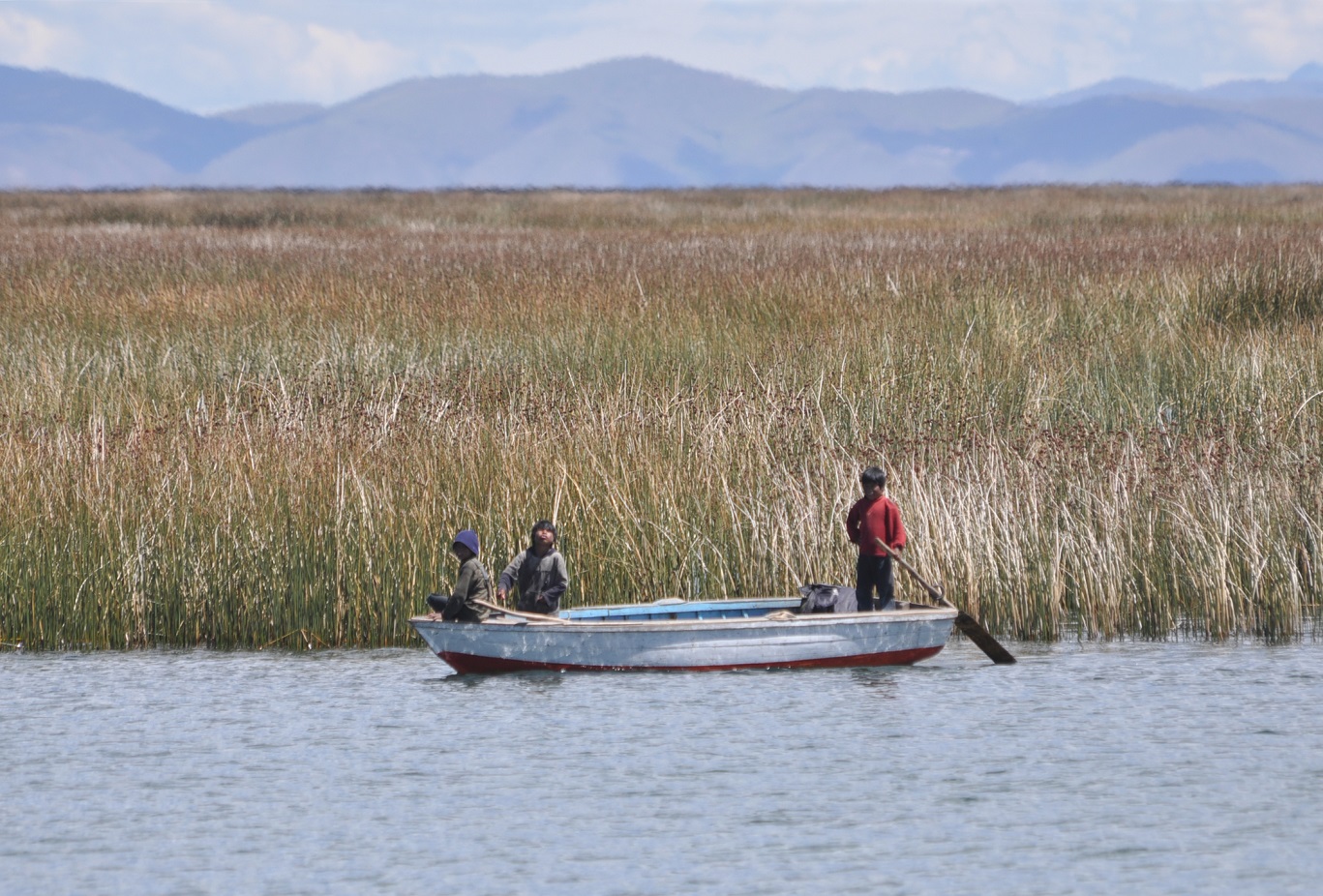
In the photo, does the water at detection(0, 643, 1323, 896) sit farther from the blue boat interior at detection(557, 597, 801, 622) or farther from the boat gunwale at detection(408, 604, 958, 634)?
the blue boat interior at detection(557, 597, 801, 622)

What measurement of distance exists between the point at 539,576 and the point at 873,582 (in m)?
2.09

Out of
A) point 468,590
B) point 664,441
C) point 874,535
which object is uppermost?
point 664,441

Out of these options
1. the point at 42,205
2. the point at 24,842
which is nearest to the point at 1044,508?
the point at 24,842

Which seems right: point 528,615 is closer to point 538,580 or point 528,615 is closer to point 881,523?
point 538,580

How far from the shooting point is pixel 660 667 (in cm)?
1064

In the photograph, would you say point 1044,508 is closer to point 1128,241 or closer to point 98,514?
point 98,514

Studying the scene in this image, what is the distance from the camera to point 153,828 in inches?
305

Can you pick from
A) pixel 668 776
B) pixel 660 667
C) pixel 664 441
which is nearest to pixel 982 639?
pixel 660 667

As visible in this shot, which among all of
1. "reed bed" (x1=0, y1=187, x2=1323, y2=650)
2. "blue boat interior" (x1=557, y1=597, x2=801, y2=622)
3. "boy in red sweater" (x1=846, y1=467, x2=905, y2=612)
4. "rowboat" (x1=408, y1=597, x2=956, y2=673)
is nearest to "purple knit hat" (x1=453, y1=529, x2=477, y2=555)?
"rowboat" (x1=408, y1=597, x2=956, y2=673)

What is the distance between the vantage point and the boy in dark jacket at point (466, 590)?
34.7 feet

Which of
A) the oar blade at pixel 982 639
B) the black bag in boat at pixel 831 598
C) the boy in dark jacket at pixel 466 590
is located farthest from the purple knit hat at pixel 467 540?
the oar blade at pixel 982 639

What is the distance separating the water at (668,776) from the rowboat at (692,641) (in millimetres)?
121

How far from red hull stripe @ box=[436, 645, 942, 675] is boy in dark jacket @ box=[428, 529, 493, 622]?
245mm

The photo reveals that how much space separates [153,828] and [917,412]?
8523mm
